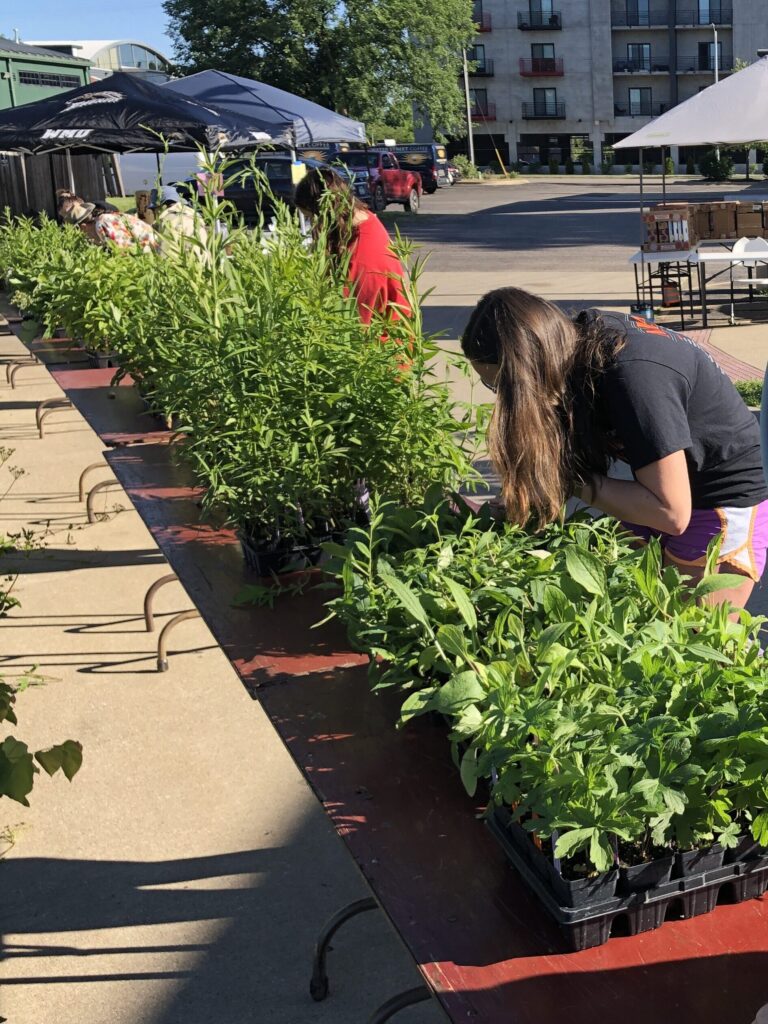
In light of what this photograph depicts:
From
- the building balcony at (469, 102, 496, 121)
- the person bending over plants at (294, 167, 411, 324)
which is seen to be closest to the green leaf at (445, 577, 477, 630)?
the person bending over plants at (294, 167, 411, 324)

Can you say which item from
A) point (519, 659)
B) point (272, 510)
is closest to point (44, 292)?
point (272, 510)

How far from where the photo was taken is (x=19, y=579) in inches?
217

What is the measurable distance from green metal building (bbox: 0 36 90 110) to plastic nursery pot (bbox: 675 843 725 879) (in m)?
33.8

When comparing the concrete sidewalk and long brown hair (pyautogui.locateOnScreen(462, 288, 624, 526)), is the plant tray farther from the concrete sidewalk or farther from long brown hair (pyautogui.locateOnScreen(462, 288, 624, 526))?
the concrete sidewalk

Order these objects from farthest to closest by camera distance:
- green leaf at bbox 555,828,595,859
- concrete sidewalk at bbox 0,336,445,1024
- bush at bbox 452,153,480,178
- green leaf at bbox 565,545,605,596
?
bush at bbox 452,153,480,178, concrete sidewalk at bbox 0,336,445,1024, green leaf at bbox 565,545,605,596, green leaf at bbox 555,828,595,859

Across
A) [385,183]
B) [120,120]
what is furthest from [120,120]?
[385,183]

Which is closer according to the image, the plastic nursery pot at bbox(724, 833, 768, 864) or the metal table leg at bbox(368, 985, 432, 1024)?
the plastic nursery pot at bbox(724, 833, 768, 864)

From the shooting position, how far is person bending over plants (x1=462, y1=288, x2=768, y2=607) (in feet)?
7.26

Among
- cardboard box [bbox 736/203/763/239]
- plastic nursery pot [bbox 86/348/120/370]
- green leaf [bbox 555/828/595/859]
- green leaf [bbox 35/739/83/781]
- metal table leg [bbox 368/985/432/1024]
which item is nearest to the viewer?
green leaf [bbox 555/828/595/859]

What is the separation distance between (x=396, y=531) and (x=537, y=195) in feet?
130

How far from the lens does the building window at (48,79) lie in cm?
3362

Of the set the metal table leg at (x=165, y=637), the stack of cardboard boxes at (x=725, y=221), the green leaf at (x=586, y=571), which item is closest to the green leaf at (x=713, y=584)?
the green leaf at (x=586, y=571)

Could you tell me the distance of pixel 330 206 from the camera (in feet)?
11.1

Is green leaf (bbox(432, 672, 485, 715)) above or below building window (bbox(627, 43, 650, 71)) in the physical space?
below
